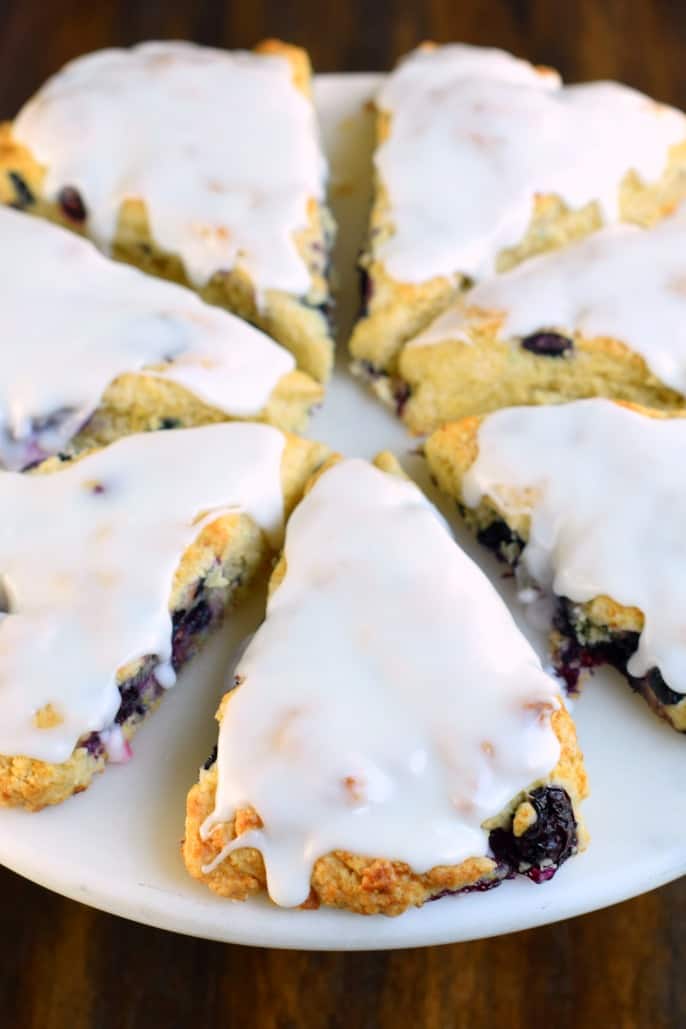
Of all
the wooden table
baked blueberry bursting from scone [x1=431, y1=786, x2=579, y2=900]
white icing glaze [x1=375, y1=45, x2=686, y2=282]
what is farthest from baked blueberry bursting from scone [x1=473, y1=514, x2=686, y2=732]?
white icing glaze [x1=375, y1=45, x2=686, y2=282]

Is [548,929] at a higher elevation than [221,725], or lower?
lower

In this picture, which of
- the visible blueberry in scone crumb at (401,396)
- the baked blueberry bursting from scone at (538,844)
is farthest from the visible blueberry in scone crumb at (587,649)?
the visible blueberry in scone crumb at (401,396)

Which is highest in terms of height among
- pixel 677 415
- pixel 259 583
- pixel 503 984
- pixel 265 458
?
pixel 677 415

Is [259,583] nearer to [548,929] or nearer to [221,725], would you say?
[221,725]

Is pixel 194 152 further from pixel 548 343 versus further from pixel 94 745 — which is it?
pixel 94 745

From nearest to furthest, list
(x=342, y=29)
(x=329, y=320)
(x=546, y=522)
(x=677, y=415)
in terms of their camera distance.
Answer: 1. (x=546, y=522)
2. (x=677, y=415)
3. (x=329, y=320)
4. (x=342, y=29)

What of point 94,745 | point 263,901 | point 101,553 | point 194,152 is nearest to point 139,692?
point 94,745

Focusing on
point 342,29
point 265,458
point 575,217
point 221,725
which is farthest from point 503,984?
point 342,29

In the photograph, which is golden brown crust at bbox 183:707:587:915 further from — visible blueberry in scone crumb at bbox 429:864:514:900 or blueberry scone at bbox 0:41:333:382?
blueberry scone at bbox 0:41:333:382
